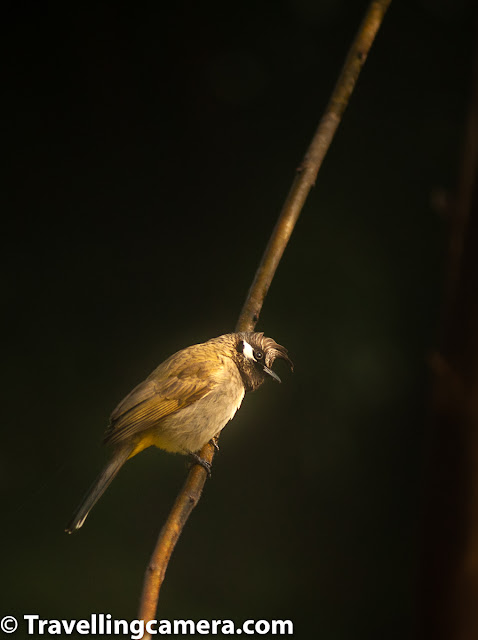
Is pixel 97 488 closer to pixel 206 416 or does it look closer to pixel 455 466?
pixel 206 416

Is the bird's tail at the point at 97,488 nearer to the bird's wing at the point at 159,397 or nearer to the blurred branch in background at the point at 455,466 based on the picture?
the bird's wing at the point at 159,397

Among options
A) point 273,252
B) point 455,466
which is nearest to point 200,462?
point 273,252

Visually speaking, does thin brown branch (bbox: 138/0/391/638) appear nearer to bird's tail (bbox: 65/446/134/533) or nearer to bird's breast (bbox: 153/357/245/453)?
bird's breast (bbox: 153/357/245/453)

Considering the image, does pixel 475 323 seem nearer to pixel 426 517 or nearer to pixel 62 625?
pixel 426 517

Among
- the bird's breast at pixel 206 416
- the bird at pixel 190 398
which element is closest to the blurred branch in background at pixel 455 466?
the bird at pixel 190 398

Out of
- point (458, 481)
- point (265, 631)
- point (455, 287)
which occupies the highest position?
point (455, 287)

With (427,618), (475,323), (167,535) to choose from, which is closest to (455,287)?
(475,323)
